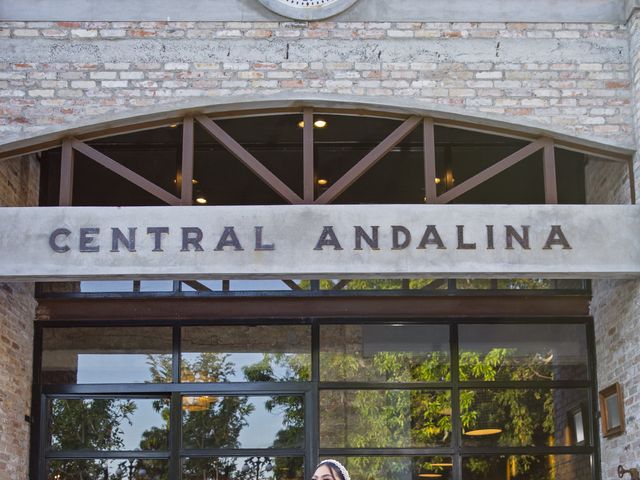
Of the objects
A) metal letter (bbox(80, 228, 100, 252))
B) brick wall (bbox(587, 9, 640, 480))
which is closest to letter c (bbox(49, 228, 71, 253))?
metal letter (bbox(80, 228, 100, 252))

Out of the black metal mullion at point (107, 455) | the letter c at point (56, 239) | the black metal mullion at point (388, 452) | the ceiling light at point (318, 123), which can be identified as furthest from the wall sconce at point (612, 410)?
the letter c at point (56, 239)

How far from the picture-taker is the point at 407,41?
33.4 ft

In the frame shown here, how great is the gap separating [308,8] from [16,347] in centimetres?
420

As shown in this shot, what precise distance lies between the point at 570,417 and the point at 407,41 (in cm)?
411

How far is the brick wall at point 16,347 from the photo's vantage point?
1069 centimetres

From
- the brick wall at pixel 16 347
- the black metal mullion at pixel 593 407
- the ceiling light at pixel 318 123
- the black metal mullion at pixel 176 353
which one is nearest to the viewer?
the brick wall at pixel 16 347

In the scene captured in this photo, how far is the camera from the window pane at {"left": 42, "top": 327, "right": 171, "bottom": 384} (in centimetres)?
1166

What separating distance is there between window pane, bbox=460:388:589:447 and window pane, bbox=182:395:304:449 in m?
1.68

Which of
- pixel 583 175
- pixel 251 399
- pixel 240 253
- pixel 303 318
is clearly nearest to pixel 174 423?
pixel 251 399

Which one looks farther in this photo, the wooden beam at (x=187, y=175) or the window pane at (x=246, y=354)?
the window pane at (x=246, y=354)

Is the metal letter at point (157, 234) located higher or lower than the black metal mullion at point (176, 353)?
higher

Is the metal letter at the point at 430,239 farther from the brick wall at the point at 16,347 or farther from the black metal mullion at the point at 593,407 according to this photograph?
the brick wall at the point at 16,347

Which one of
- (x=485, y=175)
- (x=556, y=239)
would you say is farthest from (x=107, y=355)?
(x=556, y=239)

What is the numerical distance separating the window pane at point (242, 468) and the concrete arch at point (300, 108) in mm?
3430
